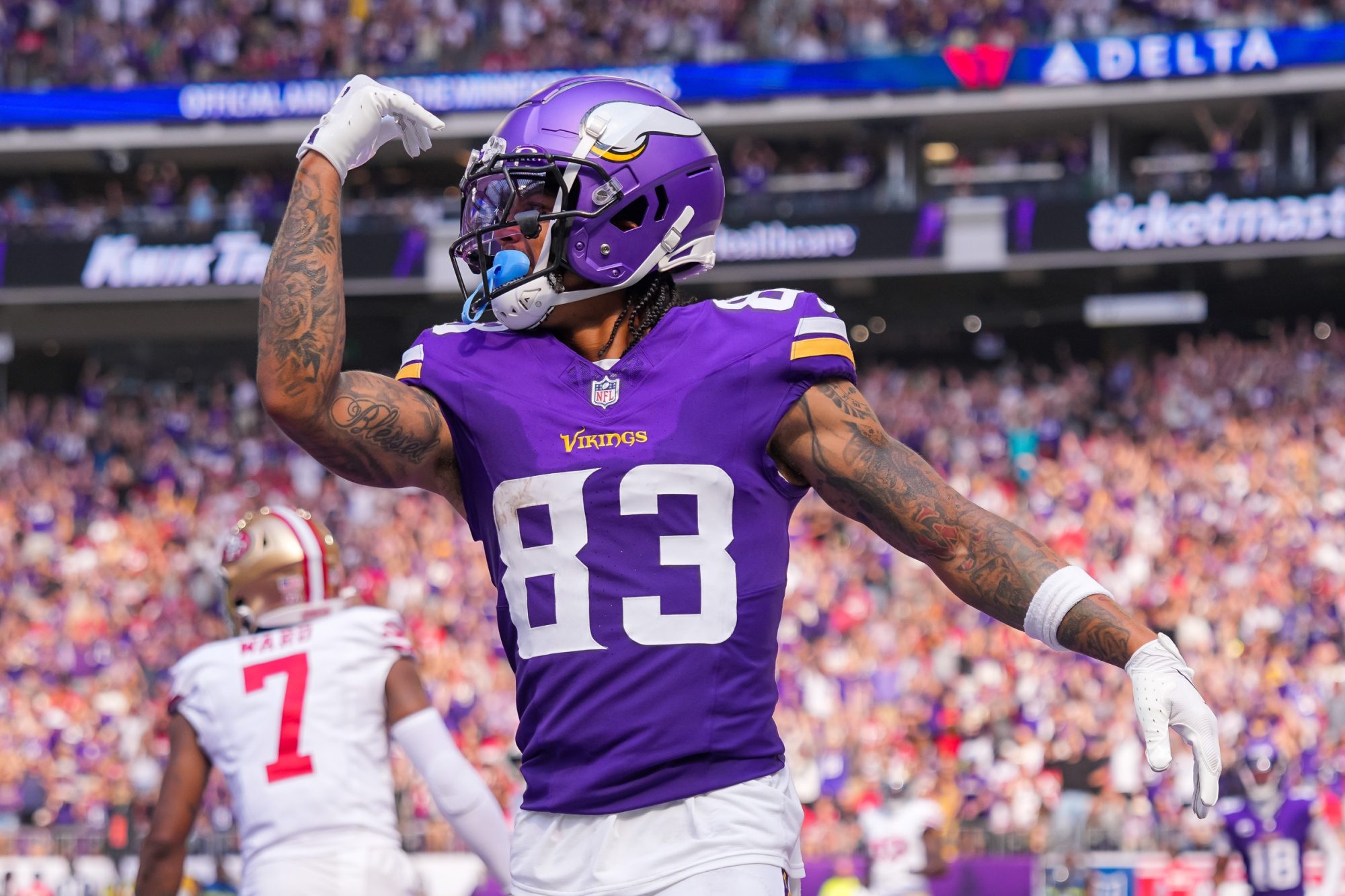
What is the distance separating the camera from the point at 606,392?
2895mm

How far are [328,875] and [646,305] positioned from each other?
7.56 ft

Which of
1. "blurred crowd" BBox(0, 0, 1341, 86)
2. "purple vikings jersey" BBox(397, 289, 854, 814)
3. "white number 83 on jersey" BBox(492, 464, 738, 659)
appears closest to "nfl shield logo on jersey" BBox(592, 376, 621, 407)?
"purple vikings jersey" BBox(397, 289, 854, 814)

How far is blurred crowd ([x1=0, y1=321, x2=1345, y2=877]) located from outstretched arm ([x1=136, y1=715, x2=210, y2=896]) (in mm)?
7935

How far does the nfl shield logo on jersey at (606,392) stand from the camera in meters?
2.88

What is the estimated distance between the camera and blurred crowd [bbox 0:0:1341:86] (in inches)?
925

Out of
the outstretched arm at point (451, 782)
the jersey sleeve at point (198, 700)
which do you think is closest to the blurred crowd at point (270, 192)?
the jersey sleeve at point (198, 700)

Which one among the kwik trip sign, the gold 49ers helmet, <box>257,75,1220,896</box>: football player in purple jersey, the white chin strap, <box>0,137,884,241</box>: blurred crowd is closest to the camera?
<box>257,75,1220,896</box>: football player in purple jersey

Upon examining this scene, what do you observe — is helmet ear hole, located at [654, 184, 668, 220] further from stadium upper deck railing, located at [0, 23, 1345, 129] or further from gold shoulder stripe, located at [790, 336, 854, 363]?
stadium upper deck railing, located at [0, 23, 1345, 129]

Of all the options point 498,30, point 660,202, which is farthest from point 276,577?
point 498,30

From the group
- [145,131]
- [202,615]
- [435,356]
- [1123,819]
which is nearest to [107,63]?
[145,131]

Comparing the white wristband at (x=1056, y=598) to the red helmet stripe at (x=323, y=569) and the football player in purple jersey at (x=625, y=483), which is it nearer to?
the football player in purple jersey at (x=625, y=483)

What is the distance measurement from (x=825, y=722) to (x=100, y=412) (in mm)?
13713

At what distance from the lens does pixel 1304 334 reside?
21.7m

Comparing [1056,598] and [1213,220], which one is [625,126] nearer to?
[1056,598]
